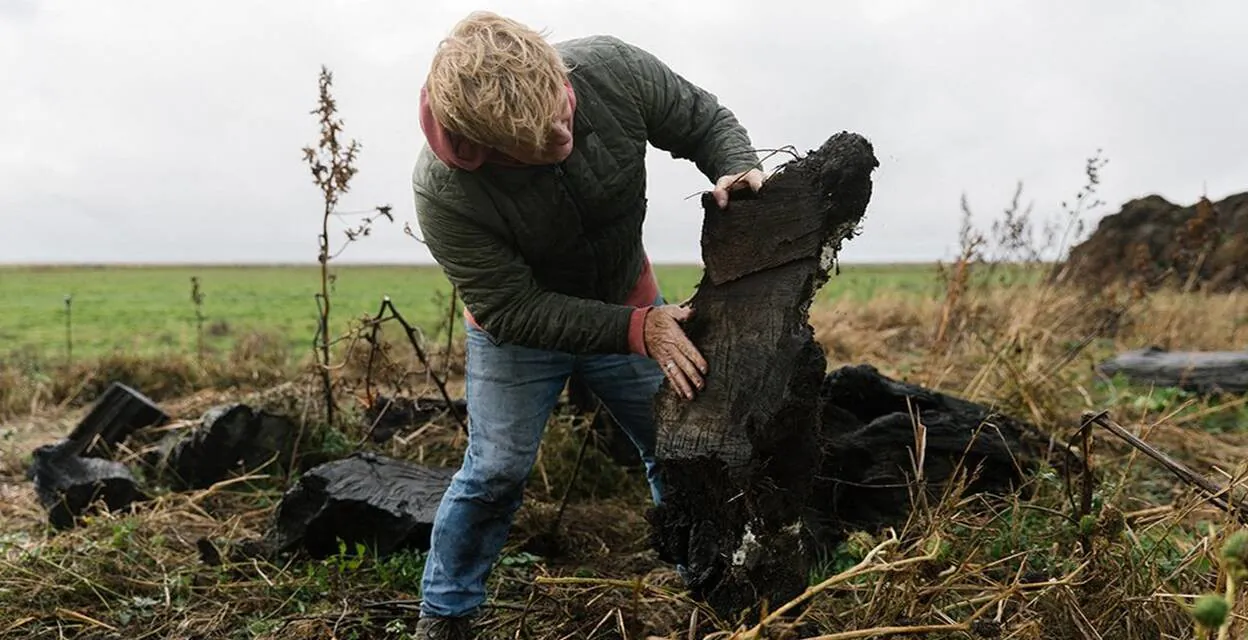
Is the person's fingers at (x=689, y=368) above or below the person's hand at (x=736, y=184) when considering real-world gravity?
below

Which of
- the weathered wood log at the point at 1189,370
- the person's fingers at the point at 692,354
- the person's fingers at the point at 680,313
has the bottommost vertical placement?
the weathered wood log at the point at 1189,370

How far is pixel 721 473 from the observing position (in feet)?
7.87

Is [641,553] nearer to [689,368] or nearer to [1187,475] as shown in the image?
[689,368]

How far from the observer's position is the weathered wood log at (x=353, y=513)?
3943 millimetres

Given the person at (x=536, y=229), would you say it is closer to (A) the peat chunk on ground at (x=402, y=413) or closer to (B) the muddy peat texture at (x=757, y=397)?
(B) the muddy peat texture at (x=757, y=397)

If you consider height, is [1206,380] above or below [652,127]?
below

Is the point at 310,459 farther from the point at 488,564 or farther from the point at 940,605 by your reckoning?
the point at 940,605

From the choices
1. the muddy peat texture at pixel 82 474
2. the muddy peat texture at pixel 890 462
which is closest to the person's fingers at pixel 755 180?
the muddy peat texture at pixel 890 462

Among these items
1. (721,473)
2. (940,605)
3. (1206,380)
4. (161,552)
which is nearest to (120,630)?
(161,552)

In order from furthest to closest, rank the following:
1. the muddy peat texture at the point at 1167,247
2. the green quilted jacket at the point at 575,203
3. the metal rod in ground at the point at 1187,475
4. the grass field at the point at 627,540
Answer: the muddy peat texture at the point at 1167,247, the green quilted jacket at the point at 575,203, the grass field at the point at 627,540, the metal rod in ground at the point at 1187,475

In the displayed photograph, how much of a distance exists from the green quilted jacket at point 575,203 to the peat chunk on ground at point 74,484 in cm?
296

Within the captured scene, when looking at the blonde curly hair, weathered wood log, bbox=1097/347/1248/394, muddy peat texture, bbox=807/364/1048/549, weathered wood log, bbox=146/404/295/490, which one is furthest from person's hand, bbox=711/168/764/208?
weathered wood log, bbox=1097/347/1248/394

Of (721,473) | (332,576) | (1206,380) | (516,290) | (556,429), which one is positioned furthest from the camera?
(1206,380)

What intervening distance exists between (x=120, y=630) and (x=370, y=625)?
3.43 ft
